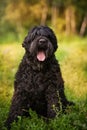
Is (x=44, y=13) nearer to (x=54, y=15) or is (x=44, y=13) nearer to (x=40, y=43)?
(x=54, y=15)

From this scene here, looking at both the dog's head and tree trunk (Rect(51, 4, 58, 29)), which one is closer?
the dog's head

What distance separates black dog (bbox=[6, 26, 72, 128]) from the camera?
8273mm

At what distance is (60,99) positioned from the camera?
27.9ft

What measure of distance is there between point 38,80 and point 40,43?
1.90ft

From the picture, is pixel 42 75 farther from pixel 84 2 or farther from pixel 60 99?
pixel 84 2

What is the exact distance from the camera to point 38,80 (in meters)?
8.29

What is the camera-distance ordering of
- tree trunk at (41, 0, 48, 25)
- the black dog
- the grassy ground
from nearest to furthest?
the grassy ground, the black dog, tree trunk at (41, 0, 48, 25)

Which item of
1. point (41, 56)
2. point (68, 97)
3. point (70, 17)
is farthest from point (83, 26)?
point (41, 56)

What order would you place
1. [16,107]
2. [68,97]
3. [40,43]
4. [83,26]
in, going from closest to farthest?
[40,43]
[16,107]
[68,97]
[83,26]

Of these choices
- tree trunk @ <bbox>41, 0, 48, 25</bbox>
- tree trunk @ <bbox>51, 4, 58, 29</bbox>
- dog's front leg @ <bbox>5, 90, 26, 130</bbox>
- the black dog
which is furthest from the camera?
tree trunk @ <bbox>41, 0, 48, 25</bbox>

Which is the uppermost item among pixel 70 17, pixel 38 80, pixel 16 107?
pixel 70 17

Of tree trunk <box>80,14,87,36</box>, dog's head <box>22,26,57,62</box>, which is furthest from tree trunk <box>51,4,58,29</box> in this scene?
dog's head <box>22,26,57,62</box>

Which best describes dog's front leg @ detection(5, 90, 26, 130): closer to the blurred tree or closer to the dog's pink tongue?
the dog's pink tongue

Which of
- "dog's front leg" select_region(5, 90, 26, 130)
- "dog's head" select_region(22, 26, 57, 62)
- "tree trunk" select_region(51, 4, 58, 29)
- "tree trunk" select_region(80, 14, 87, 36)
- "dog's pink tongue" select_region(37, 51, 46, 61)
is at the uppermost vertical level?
"tree trunk" select_region(51, 4, 58, 29)
